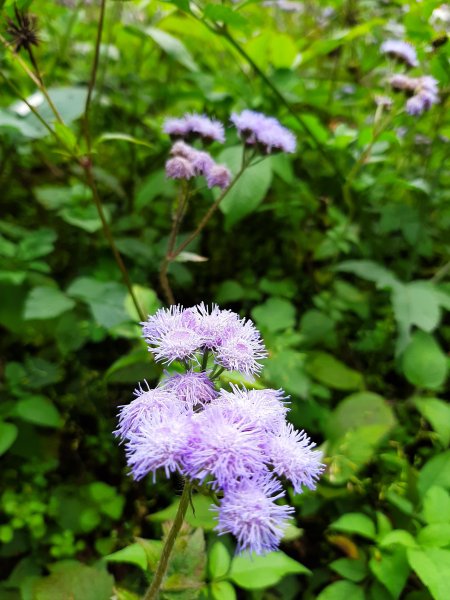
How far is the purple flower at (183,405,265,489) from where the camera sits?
66cm

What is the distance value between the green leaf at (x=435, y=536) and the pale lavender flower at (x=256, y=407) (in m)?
0.55

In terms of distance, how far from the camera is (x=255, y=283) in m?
2.06

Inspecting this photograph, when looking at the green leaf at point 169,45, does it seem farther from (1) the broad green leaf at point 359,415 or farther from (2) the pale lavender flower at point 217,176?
(1) the broad green leaf at point 359,415

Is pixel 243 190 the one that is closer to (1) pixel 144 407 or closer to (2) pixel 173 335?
(2) pixel 173 335

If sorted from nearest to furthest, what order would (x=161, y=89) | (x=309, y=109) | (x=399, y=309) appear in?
1. (x=399, y=309)
2. (x=161, y=89)
3. (x=309, y=109)

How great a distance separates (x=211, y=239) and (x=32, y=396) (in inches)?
39.8

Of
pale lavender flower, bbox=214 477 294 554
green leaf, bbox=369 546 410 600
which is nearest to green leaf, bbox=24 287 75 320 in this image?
pale lavender flower, bbox=214 477 294 554

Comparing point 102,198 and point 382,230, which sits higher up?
point 102,198

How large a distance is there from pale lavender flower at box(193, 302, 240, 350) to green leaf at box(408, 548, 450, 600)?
63 centimetres

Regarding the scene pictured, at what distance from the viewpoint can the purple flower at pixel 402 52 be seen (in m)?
1.79

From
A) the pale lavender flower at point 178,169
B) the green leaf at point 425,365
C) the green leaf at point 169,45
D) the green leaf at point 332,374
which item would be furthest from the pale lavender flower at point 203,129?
the green leaf at point 425,365

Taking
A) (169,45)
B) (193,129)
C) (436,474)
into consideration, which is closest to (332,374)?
(436,474)

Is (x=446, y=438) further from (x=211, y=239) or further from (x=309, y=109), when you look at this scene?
(x=309, y=109)

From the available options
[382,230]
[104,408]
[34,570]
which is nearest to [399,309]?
[382,230]
